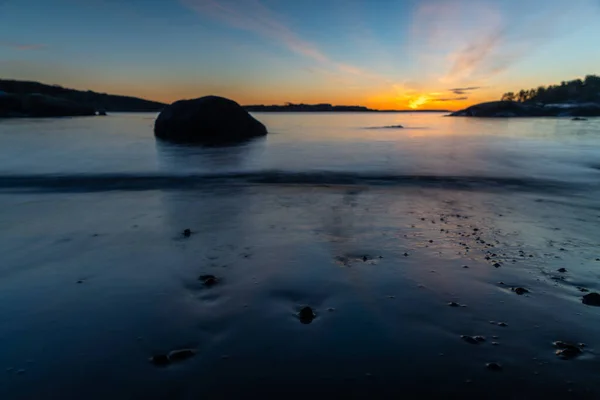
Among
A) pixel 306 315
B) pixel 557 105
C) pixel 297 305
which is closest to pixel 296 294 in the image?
pixel 297 305

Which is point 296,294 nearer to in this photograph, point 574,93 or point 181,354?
point 181,354

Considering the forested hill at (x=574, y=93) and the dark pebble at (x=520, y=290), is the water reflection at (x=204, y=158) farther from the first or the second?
the forested hill at (x=574, y=93)

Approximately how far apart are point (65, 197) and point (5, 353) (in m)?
8.55

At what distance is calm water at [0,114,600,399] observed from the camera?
10.4 ft

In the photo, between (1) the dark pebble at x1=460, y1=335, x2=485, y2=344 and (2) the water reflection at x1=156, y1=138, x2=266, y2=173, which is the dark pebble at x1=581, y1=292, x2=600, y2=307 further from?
(2) the water reflection at x1=156, y1=138, x2=266, y2=173

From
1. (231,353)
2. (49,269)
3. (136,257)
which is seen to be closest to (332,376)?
(231,353)

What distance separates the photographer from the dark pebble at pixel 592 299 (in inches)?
174

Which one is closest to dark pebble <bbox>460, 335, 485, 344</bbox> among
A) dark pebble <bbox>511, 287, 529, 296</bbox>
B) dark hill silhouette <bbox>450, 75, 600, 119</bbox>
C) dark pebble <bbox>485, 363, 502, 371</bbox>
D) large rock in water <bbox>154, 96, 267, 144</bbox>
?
dark pebble <bbox>485, 363, 502, 371</bbox>

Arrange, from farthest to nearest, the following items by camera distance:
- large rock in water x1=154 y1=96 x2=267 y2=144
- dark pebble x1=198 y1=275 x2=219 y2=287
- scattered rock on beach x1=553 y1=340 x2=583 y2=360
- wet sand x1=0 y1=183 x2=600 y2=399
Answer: large rock in water x1=154 y1=96 x2=267 y2=144, dark pebble x1=198 y1=275 x2=219 y2=287, scattered rock on beach x1=553 y1=340 x2=583 y2=360, wet sand x1=0 y1=183 x2=600 y2=399

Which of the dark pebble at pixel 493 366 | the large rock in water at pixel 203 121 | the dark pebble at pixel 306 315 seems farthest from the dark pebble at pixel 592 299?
the large rock in water at pixel 203 121

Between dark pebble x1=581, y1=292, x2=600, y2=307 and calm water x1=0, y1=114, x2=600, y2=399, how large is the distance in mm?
164

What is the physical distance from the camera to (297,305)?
4418mm

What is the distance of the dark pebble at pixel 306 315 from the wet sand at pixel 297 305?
55mm

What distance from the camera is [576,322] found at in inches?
159
